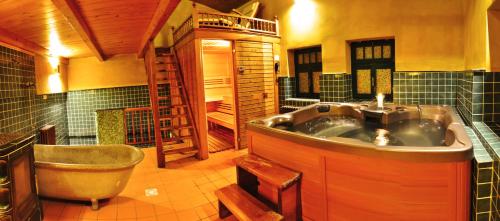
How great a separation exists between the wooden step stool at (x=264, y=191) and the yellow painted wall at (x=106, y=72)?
605cm

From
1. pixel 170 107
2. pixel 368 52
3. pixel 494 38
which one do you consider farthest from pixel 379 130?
pixel 170 107

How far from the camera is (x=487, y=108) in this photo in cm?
266

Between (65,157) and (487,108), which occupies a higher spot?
(487,108)

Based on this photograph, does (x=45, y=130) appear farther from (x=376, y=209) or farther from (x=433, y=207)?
(x=433, y=207)

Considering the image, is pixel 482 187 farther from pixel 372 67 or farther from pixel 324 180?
pixel 372 67

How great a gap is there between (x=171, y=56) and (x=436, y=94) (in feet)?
16.9

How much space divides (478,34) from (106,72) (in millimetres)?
7929

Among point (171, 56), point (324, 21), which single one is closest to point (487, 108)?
point (324, 21)

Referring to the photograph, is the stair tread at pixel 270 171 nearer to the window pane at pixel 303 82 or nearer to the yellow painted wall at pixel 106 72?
the window pane at pixel 303 82

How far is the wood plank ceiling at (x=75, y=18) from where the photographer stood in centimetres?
283

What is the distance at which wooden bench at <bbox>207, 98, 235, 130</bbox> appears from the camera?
640 centimetres

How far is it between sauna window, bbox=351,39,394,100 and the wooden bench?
267 cm

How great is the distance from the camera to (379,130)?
389cm

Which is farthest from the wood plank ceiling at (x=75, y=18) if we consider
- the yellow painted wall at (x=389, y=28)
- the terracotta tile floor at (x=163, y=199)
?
the yellow painted wall at (x=389, y=28)
